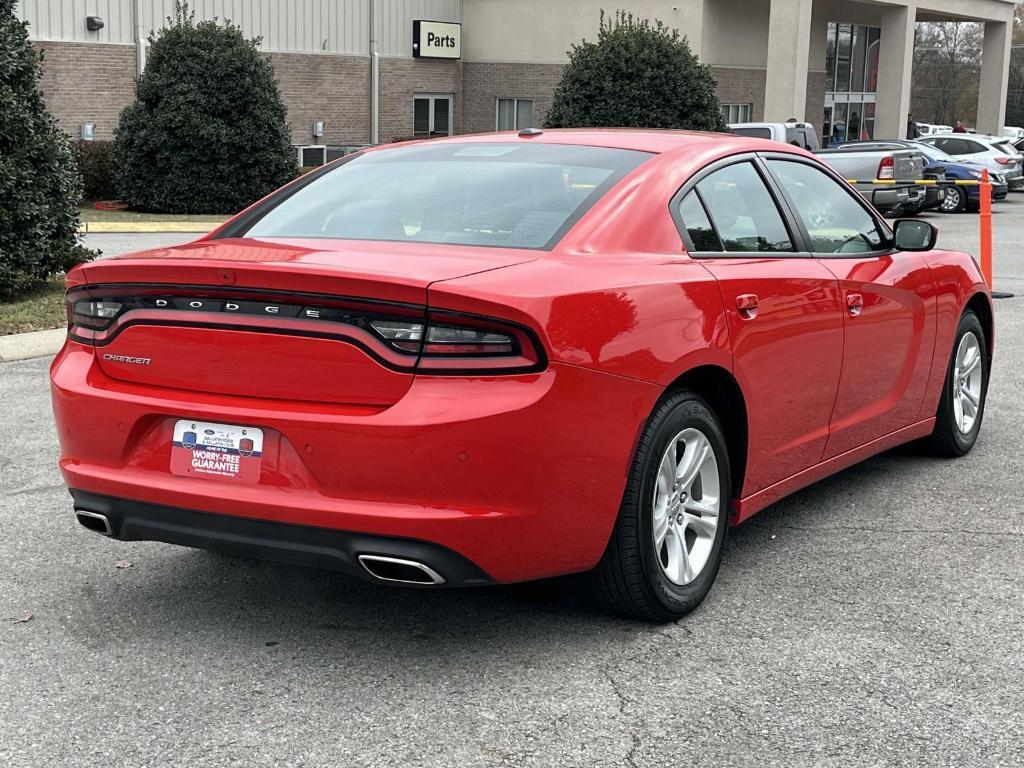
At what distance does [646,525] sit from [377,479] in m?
0.92

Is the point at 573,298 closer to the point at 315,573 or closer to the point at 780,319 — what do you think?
the point at 780,319

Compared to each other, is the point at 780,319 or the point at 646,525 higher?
the point at 780,319

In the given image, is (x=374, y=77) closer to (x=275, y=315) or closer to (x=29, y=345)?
(x=29, y=345)

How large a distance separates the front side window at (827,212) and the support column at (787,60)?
27.7 metres

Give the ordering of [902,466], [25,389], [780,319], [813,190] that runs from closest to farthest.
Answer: [780,319], [813,190], [902,466], [25,389]

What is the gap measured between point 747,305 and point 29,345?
22.2ft

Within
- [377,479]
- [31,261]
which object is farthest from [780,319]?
[31,261]

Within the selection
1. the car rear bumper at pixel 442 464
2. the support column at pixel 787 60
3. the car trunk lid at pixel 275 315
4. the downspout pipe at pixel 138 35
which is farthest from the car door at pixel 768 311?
the support column at pixel 787 60

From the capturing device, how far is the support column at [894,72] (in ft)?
125

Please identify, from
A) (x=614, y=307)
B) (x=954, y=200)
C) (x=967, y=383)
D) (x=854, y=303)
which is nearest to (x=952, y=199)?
(x=954, y=200)

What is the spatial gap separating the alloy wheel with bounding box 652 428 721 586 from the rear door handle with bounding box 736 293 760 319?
484 millimetres

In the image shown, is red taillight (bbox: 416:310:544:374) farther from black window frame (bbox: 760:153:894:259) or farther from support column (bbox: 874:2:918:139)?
support column (bbox: 874:2:918:139)

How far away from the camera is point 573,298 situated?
3.89m

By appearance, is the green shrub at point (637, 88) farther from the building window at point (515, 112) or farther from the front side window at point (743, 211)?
the front side window at point (743, 211)
